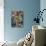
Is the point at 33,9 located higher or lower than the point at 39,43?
higher

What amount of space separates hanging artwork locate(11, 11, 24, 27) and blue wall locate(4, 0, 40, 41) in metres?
0.12

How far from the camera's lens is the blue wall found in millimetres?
5207

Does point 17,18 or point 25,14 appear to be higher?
point 25,14

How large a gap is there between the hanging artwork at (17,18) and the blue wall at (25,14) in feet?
0.38

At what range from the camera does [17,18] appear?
525 cm

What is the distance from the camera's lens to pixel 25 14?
525cm

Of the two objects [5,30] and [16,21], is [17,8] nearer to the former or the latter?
[16,21]

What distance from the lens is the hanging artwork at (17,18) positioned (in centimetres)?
524

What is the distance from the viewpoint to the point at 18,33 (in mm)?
5270

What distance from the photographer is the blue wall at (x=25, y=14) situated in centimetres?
521

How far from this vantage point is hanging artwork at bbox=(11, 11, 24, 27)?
5.24m

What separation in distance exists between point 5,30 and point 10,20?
43 cm

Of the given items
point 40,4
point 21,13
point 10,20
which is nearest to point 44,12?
point 40,4

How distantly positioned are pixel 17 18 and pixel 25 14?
0.35 meters
